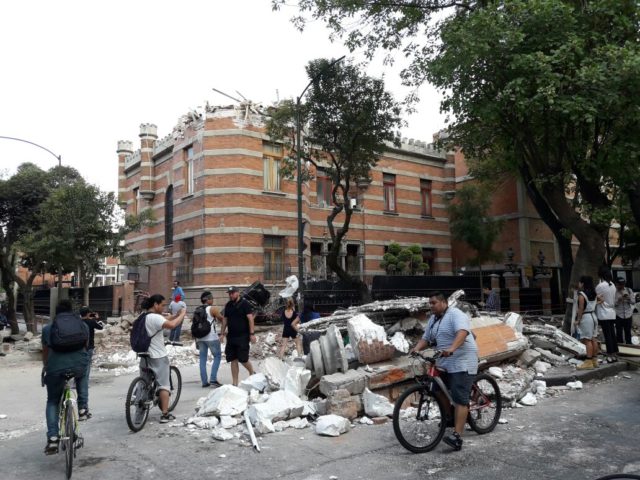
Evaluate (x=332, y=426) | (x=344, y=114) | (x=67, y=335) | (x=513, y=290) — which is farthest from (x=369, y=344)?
(x=513, y=290)

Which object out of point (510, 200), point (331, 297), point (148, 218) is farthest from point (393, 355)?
point (510, 200)

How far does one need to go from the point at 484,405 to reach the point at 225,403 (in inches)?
136

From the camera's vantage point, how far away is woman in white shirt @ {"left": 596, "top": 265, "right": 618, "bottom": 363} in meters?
10.5

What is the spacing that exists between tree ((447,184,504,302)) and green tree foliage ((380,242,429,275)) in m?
2.55

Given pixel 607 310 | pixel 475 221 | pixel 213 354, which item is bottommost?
pixel 213 354

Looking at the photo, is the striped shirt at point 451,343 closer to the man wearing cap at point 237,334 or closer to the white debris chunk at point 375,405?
the white debris chunk at point 375,405

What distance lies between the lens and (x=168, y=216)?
2542 cm

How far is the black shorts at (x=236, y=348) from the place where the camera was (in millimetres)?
9266

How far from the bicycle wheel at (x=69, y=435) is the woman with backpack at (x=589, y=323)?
8720 mm

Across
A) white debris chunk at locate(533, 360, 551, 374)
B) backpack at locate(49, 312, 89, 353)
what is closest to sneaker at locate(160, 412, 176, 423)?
backpack at locate(49, 312, 89, 353)

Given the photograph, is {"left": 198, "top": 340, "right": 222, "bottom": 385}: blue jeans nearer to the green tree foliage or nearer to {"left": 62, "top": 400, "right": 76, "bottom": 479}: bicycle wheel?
{"left": 62, "top": 400, "right": 76, "bottom": 479}: bicycle wheel

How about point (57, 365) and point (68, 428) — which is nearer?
point (68, 428)

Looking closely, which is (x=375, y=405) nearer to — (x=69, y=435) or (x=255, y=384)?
(x=255, y=384)

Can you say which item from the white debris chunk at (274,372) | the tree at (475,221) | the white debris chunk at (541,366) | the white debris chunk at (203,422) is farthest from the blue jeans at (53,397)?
the tree at (475,221)
